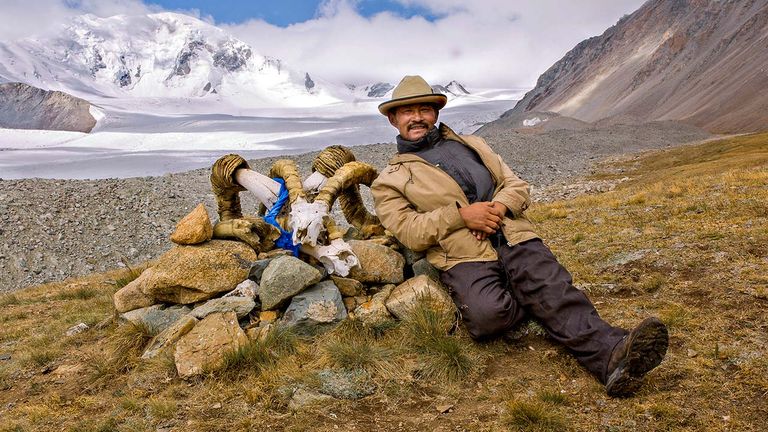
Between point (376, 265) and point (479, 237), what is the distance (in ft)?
4.30

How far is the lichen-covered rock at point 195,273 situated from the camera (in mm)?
5371

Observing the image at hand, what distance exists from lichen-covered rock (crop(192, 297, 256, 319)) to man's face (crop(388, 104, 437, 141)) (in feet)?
7.74

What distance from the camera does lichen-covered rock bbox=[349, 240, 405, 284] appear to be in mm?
5578

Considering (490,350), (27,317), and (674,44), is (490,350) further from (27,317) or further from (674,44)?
(674,44)

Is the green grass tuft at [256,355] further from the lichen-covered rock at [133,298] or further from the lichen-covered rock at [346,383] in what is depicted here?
the lichen-covered rock at [133,298]

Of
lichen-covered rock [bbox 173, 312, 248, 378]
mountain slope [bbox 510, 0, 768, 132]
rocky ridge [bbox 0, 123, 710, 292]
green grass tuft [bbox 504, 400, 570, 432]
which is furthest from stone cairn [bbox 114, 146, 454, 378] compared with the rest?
mountain slope [bbox 510, 0, 768, 132]

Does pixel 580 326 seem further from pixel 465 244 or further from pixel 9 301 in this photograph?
pixel 9 301

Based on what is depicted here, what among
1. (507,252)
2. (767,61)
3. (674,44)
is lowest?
(507,252)

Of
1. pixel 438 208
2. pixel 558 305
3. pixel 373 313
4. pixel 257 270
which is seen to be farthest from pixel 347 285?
pixel 558 305

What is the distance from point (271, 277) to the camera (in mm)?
5125

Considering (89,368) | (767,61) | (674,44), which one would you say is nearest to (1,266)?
(89,368)

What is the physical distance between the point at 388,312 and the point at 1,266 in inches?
708

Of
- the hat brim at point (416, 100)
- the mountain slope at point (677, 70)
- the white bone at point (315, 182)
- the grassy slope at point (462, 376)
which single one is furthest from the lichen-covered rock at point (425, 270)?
the mountain slope at point (677, 70)

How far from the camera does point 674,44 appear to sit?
10494 centimetres
